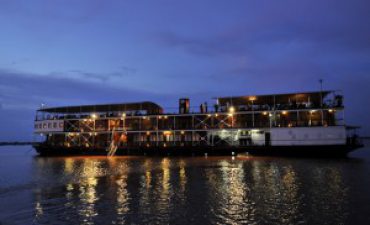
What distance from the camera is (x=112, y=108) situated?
192 feet

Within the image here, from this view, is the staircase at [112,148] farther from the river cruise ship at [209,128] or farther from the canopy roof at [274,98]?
the canopy roof at [274,98]

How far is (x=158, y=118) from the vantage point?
57969mm

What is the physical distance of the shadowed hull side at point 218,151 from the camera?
44625 mm

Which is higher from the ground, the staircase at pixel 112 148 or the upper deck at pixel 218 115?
the upper deck at pixel 218 115

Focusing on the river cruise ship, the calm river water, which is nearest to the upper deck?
the river cruise ship

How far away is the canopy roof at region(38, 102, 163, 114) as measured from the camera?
2253 inches

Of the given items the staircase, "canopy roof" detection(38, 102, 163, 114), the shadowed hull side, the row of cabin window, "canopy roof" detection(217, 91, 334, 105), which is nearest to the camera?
the shadowed hull side

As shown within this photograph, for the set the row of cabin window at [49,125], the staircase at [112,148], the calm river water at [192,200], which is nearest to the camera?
the calm river water at [192,200]

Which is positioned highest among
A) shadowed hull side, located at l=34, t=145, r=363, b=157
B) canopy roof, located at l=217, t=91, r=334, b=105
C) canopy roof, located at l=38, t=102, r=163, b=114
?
canopy roof, located at l=217, t=91, r=334, b=105

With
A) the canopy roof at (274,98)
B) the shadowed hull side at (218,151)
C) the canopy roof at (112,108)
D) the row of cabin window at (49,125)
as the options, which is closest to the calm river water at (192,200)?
the shadowed hull side at (218,151)

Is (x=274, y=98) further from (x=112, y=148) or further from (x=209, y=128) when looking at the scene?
(x=112, y=148)

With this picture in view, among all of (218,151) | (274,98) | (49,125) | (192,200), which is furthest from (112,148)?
(192,200)

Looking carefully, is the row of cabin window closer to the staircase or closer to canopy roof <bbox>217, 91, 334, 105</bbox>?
the staircase

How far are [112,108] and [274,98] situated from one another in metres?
27.3
